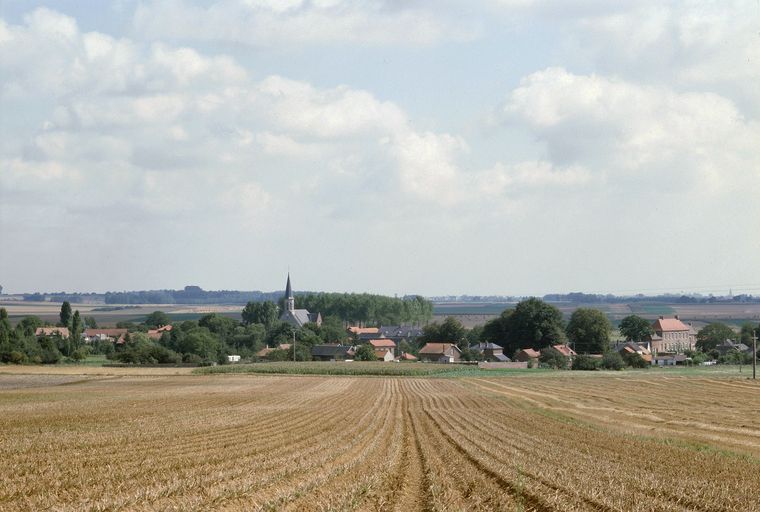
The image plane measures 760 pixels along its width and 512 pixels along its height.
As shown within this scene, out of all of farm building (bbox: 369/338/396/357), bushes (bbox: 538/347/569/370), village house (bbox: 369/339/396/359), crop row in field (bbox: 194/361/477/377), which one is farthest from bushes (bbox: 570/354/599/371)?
farm building (bbox: 369/338/396/357)

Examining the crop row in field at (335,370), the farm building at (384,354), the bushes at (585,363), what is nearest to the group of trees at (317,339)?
the bushes at (585,363)

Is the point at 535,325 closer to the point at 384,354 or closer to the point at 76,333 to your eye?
the point at 384,354

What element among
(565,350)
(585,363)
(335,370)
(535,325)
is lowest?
(585,363)

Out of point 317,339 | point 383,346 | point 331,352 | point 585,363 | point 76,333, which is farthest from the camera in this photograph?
point 383,346

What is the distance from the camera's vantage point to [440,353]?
15225cm

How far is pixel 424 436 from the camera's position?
97.3 feet

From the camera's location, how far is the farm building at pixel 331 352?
147087mm

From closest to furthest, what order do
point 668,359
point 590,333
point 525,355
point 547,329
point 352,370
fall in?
point 352,370 → point 525,355 → point 547,329 → point 590,333 → point 668,359

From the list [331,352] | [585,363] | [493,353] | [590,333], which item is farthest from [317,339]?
[585,363]

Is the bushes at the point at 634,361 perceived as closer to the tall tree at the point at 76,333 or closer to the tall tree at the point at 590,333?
the tall tree at the point at 590,333

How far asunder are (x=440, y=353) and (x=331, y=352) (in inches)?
789

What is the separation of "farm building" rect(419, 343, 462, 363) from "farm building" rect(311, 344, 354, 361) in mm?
13889

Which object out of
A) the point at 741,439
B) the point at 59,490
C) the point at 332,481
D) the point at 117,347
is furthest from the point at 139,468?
the point at 117,347

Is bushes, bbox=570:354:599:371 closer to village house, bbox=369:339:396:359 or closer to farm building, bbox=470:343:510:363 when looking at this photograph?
farm building, bbox=470:343:510:363
